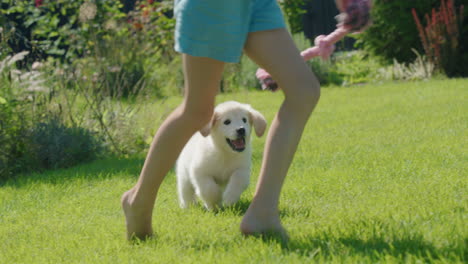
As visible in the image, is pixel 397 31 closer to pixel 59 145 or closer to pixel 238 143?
pixel 59 145

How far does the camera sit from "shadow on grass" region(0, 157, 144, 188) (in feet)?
17.9

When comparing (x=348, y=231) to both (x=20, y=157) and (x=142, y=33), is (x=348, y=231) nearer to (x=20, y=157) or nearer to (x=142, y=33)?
(x=20, y=157)

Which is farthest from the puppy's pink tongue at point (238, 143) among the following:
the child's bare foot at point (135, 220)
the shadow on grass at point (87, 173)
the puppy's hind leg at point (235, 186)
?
A: the shadow on grass at point (87, 173)

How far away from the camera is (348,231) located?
2.90 metres

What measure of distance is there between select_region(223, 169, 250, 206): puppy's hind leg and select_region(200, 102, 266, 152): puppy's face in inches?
6.3

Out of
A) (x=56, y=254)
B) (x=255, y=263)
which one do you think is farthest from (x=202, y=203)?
(x=255, y=263)

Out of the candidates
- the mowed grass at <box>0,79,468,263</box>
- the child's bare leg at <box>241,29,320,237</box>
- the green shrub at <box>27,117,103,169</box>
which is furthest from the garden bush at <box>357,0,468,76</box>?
the child's bare leg at <box>241,29,320,237</box>

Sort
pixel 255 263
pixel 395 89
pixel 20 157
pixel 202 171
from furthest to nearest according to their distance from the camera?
pixel 395 89
pixel 20 157
pixel 202 171
pixel 255 263

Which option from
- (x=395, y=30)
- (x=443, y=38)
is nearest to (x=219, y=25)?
(x=443, y=38)

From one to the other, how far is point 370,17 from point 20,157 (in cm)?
428

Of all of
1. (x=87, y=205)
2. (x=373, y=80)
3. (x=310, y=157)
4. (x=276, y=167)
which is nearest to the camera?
(x=276, y=167)

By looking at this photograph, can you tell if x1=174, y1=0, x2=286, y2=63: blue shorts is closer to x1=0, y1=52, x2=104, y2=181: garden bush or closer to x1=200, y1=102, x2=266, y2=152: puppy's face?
x1=200, y1=102, x2=266, y2=152: puppy's face

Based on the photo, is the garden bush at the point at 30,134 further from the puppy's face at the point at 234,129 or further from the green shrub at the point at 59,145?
the puppy's face at the point at 234,129

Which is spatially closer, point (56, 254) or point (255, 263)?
point (255, 263)
